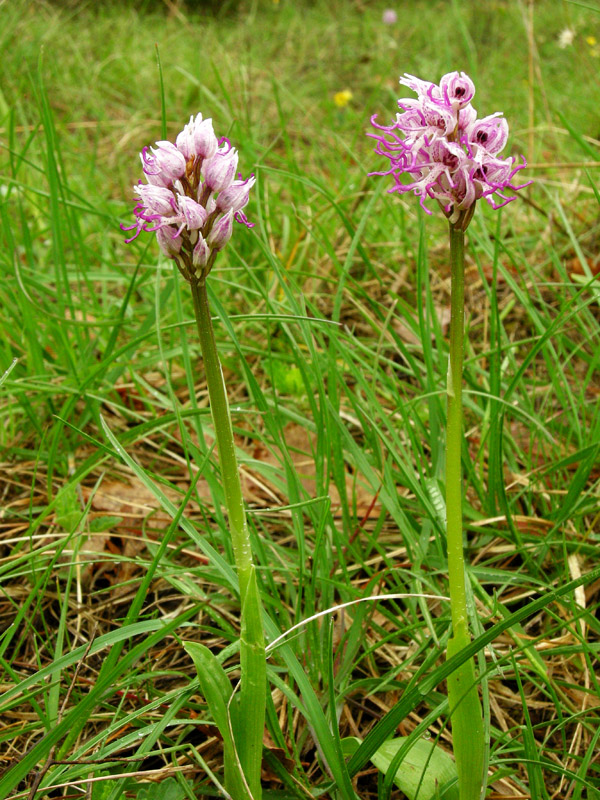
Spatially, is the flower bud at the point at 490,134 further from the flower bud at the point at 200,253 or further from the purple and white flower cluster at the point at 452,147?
the flower bud at the point at 200,253

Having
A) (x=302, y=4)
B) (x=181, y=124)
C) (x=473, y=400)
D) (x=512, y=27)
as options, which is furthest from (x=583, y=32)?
(x=473, y=400)

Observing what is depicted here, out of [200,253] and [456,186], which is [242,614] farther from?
[456,186]

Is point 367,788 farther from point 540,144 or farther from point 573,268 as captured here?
point 540,144

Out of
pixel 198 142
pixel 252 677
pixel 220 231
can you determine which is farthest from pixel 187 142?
pixel 252 677

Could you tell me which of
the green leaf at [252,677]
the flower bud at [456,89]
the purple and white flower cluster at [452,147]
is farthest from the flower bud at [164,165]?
the green leaf at [252,677]

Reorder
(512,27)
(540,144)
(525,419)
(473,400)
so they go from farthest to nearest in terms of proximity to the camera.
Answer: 1. (512,27)
2. (540,144)
3. (473,400)
4. (525,419)
